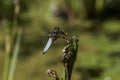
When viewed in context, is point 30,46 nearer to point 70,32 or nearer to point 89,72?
point 70,32

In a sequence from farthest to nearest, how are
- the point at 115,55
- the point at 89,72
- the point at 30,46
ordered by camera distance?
the point at 30,46 → the point at 115,55 → the point at 89,72

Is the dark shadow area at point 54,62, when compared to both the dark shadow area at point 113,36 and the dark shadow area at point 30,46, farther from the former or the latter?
the dark shadow area at point 113,36

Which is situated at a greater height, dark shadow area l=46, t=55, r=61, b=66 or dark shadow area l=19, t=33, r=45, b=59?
dark shadow area l=19, t=33, r=45, b=59

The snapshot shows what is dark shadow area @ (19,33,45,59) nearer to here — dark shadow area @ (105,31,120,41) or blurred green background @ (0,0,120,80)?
blurred green background @ (0,0,120,80)

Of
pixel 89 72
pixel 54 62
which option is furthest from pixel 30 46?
pixel 89 72

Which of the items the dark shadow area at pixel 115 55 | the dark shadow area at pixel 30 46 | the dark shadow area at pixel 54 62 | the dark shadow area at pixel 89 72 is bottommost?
the dark shadow area at pixel 89 72

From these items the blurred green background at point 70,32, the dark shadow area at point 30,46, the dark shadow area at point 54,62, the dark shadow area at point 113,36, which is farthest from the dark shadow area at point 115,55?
the dark shadow area at point 30,46

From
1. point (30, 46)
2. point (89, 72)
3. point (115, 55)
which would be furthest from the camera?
point (30, 46)

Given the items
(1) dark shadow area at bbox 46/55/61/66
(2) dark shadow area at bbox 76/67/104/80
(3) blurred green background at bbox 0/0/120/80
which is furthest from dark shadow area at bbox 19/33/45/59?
(2) dark shadow area at bbox 76/67/104/80
